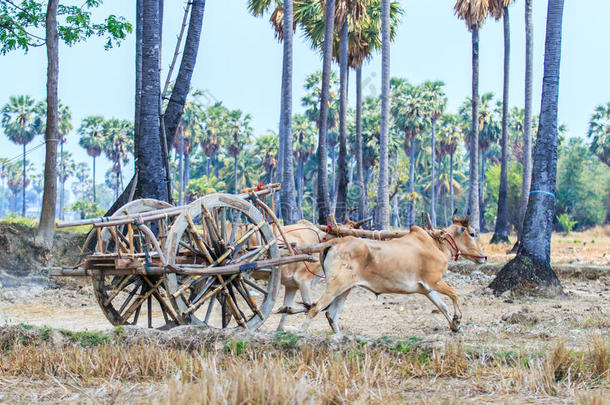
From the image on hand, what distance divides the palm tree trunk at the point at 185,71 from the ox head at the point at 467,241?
8.03 meters

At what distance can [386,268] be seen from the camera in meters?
9.59

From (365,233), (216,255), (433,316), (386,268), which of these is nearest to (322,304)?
(386,268)

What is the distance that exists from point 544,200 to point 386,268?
6588 millimetres

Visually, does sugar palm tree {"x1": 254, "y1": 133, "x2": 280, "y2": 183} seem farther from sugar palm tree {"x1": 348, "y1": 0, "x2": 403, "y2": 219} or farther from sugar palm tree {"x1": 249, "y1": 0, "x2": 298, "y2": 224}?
sugar palm tree {"x1": 249, "y1": 0, "x2": 298, "y2": 224}

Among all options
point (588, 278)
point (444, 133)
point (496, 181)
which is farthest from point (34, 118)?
point (588, 278)

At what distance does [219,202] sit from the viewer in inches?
336

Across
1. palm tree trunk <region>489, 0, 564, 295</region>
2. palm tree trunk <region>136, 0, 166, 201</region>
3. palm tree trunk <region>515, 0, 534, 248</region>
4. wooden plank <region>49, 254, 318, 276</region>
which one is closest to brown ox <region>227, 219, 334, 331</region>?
wooden plank <region>49, 254, 318, 276</region>

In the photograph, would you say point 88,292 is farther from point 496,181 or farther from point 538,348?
point 496,181

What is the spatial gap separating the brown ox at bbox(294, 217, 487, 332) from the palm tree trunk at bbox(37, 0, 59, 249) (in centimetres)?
837

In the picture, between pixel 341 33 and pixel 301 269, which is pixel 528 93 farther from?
pixel 301 269

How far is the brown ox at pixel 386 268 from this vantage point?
925cm

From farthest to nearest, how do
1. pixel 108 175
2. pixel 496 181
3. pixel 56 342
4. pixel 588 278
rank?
1. pixel 108 175
2. pixel 496 181
3. pixel 588 278
4. pixel 56 342

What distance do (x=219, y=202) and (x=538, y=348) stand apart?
13.7 feet

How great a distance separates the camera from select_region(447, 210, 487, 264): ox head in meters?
10.7
